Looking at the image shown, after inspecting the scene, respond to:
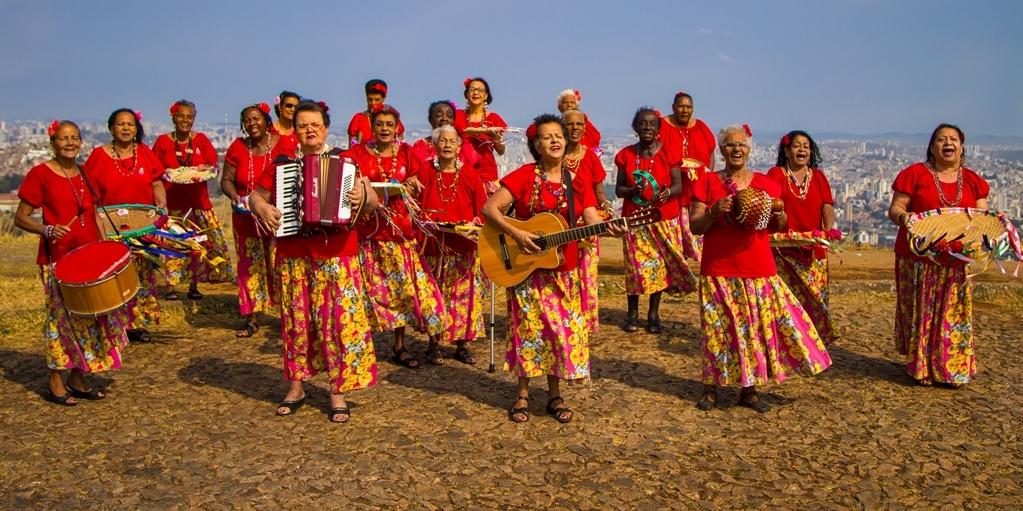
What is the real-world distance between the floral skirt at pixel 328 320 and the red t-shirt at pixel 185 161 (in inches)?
183

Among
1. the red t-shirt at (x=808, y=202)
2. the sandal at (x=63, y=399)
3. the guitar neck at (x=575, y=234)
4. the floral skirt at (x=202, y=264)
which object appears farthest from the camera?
the floral skirt at (x=202, y=264)

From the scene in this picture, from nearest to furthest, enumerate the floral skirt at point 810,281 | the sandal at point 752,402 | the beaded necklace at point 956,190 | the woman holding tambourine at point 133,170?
the sandal at point 752,402
the beaded necklace at point 956,190
the floral skirt at point 810,281
the woman holding tambourine at point 133,170

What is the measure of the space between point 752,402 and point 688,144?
3662 millimetres

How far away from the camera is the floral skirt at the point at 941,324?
6.77 metres

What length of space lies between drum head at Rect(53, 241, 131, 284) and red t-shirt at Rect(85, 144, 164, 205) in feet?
4.02

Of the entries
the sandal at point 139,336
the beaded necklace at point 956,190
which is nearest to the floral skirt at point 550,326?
the beaded necklace at point 956,190

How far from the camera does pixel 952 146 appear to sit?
6.69 meters

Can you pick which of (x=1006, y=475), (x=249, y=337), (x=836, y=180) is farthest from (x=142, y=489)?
(x=836, y=180)

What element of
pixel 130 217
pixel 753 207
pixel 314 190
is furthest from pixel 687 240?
pixel 130 217

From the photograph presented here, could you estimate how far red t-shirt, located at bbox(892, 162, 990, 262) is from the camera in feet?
22.1

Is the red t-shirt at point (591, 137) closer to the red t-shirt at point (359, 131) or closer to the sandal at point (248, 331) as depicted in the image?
A: the red t-shirt at point (359, 131)

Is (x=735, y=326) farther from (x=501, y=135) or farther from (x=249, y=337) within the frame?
(x=249, y=337)

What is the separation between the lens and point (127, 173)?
8117 millimetres

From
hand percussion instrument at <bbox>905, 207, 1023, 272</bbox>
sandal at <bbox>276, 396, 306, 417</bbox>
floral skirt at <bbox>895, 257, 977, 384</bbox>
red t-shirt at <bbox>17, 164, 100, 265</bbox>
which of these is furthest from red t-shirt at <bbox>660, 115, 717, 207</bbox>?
red t-shirt at <bbox>17, 164, 100, 265</bbox>
